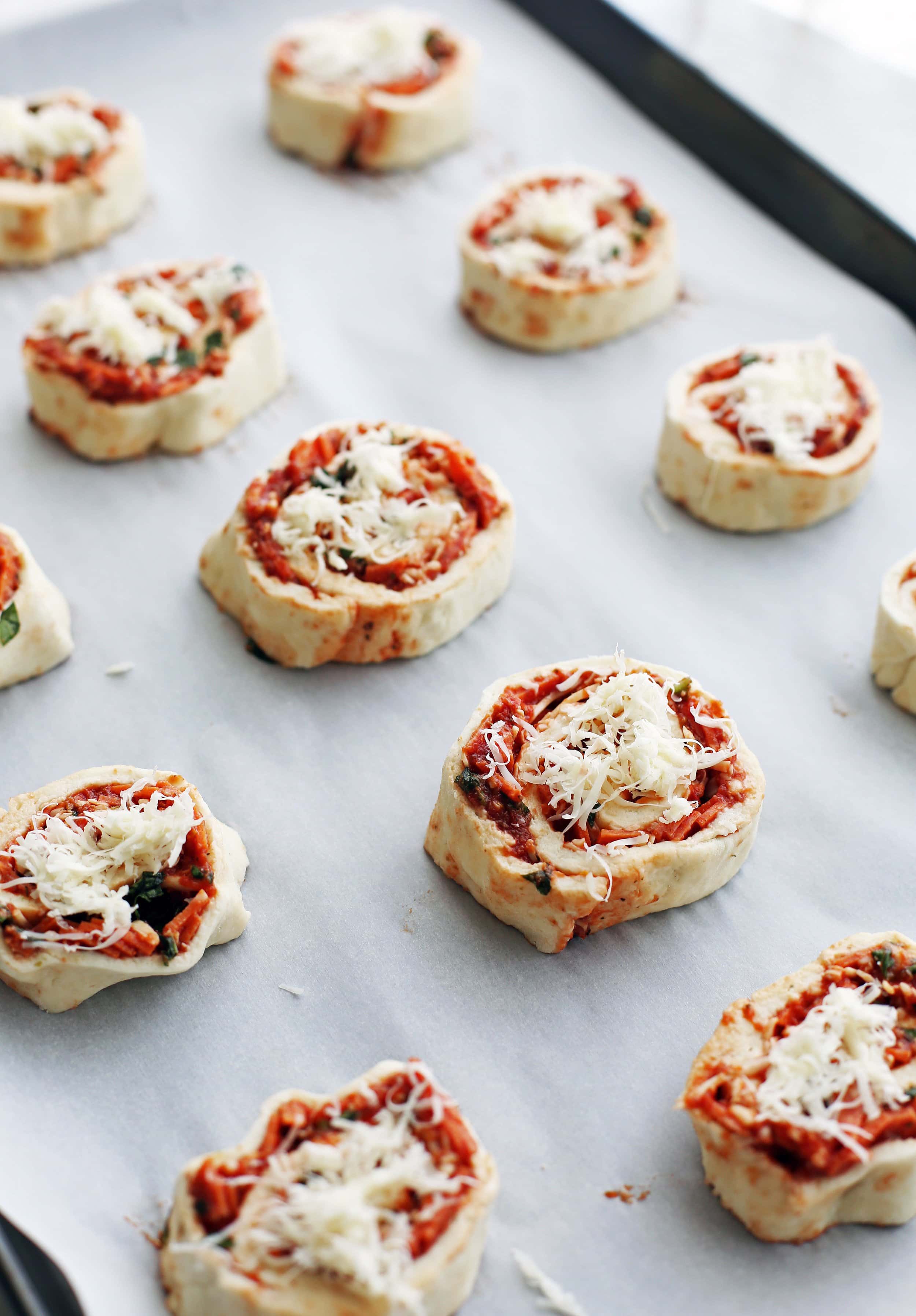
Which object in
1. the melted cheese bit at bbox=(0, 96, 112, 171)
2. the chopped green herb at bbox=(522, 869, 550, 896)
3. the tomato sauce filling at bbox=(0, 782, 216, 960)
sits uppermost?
the melted cheese bit at bbox=(0, 96, 112, 171)

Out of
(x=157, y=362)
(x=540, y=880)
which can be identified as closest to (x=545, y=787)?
(x=540, y=880)

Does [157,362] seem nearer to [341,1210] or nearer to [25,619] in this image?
[25,619]

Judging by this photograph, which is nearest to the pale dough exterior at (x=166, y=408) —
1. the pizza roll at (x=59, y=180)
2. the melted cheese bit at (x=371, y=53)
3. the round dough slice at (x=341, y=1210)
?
the pizza roll at (x=59, y=180)

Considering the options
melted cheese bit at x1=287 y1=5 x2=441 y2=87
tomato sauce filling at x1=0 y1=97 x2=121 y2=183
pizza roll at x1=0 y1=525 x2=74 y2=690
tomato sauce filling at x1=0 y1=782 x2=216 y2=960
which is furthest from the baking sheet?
melted cheese bit at x1=287 y1=5 x2=441 y2=87

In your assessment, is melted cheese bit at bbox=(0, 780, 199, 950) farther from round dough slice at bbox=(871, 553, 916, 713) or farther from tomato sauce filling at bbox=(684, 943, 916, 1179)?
round dough slice at bbox=(871, 553, 916, 713)

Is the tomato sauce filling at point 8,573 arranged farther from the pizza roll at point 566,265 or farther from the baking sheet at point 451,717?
the pizza roll at point 566,265

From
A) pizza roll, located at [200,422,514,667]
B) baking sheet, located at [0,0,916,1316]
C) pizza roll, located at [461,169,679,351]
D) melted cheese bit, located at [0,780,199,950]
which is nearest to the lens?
baking sheet, located at [0,0,916,1316]

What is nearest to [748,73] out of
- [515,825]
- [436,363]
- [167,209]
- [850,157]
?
[850,157]
